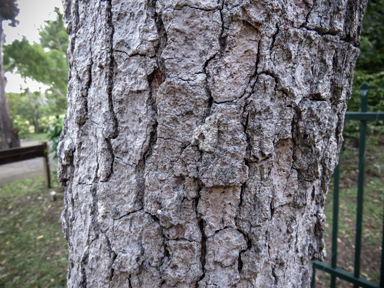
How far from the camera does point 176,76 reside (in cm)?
72

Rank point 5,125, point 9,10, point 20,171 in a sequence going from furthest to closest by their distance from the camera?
point 5,125 < point 20,171 < point 9,10

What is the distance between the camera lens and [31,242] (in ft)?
11.0

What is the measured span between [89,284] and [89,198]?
34cm

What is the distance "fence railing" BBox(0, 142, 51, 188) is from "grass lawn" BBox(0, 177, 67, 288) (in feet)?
2.40

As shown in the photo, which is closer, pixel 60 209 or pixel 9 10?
pixel 60 209

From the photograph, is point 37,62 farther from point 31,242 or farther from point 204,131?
point 204,131

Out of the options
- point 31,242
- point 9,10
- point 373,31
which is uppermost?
point 9,10

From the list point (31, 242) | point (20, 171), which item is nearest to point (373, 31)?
point (31, 242)

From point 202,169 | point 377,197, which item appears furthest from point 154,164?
point 377,197

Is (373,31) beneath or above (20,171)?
above

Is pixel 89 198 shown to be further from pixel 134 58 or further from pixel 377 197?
pixel 377 197

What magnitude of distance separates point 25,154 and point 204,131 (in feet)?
18.8

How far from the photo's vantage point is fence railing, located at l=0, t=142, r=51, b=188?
14.7 ft

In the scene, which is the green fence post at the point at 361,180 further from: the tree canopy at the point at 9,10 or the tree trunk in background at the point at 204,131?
the tree canopy at the point at 9,10
